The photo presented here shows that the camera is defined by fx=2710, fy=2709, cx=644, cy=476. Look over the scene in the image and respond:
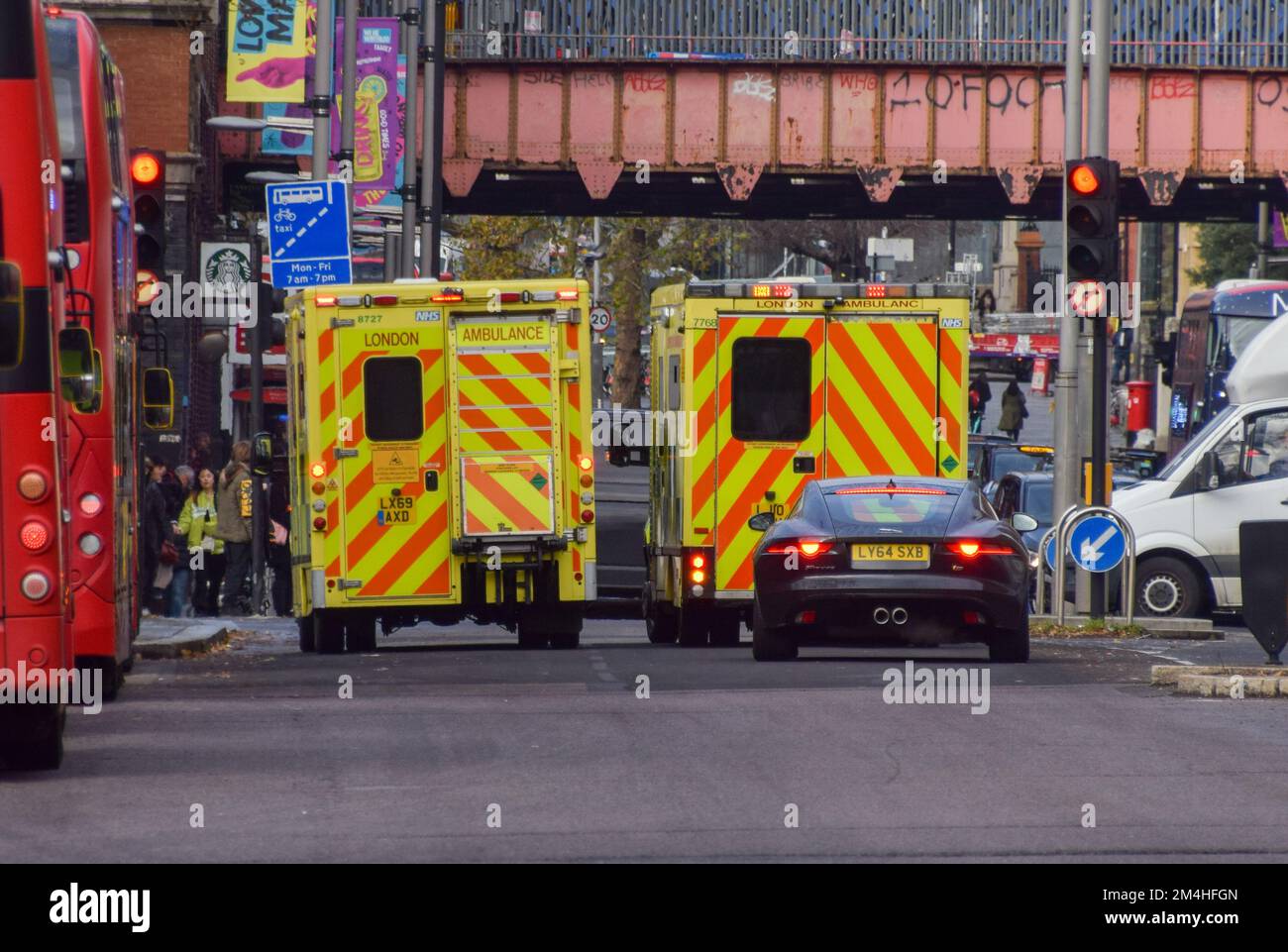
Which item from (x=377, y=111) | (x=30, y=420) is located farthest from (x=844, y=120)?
(x=30, y=420)

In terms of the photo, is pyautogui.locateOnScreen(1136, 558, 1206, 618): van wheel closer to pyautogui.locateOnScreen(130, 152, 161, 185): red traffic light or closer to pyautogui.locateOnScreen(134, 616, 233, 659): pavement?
pyautogui.locateOnScreen(134, 616, 233, 659): pavement

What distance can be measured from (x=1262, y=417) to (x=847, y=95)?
14.7 m

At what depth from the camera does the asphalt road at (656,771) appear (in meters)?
9.32

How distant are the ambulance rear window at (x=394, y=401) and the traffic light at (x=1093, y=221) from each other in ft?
16.7

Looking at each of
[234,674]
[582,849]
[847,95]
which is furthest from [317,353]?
[847,95]

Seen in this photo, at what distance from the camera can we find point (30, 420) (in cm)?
1100

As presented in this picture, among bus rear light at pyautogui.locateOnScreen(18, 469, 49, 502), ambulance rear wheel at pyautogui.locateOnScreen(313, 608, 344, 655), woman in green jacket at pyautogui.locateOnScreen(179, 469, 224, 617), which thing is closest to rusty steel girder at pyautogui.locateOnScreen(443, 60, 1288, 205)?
woman in green jacket at pyautogui.locateOnScreen(179, 469, 224, 617)

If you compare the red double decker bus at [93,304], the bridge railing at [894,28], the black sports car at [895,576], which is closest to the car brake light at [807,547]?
the black sports car at [895,576]

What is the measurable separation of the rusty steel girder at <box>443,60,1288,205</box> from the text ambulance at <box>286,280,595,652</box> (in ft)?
60.0

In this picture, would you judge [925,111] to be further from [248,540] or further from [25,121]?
[25,121]

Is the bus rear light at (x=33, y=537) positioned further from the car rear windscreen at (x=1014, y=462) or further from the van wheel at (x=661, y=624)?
the car rear windscreen at (x=1014, y=462)

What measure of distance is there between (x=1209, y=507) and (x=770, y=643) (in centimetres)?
853

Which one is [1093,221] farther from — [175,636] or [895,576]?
[175,636]

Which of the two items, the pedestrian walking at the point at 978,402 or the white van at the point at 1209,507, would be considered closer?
the white van at the point at 1209,507
